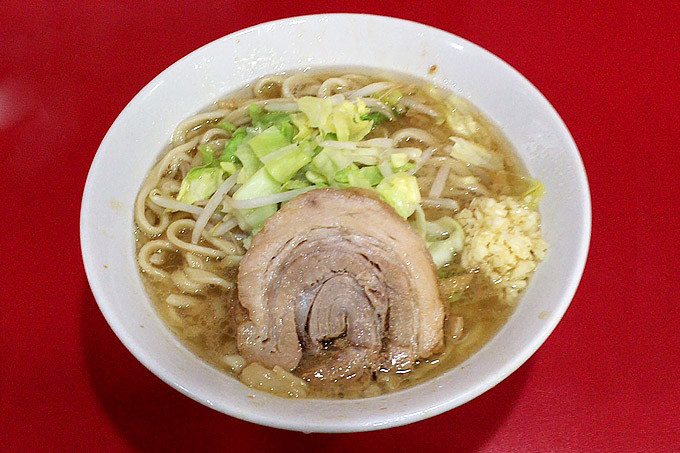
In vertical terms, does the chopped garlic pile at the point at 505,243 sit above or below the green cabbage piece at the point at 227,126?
below

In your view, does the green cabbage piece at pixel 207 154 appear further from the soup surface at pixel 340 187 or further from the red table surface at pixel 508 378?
the red table surface at pixel 508 378

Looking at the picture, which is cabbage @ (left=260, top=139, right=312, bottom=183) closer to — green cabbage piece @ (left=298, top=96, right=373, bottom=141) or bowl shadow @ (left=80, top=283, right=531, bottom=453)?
green cabbage piece @ (left=298, top=96, right=373, bottom=141)

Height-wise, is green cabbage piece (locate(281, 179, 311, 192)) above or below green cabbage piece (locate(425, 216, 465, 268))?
above

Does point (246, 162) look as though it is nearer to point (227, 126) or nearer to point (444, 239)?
point (227, 126)

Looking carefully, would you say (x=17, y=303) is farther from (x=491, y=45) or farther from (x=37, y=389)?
(x=491, y=45)

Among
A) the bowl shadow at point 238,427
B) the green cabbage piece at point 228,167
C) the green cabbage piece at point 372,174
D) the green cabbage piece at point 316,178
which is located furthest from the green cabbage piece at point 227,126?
the bowl shadow at point 238,427

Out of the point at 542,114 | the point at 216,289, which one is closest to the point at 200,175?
Answer: the point at 216,289

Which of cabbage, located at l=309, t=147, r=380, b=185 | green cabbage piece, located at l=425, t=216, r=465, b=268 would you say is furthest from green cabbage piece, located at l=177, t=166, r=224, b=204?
green cabbage piece, located at l=425, t=216, r=465, b=268
